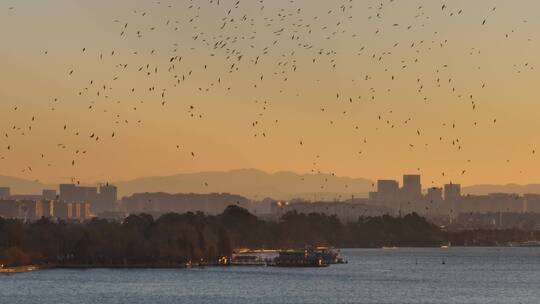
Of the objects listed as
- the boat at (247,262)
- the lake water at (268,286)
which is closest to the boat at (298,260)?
the boat at (247,262)

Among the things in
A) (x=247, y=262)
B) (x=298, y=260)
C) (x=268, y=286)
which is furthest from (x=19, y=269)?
(x=298, y=260)

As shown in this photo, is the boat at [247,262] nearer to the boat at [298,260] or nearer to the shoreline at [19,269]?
the boat at [298,260]

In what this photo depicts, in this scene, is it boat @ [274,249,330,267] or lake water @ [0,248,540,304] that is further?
boat @ [274,249,330,267]

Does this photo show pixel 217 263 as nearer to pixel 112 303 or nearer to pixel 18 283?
pixel 18 283

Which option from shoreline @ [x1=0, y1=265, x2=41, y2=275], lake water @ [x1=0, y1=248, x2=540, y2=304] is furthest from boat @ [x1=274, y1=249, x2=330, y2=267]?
shoreline @ [x1=0, y1=265, x2=41, y2=275]

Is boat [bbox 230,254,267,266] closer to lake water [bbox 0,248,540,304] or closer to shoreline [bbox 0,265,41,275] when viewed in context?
lake water [bbox 0,248,540,304]
